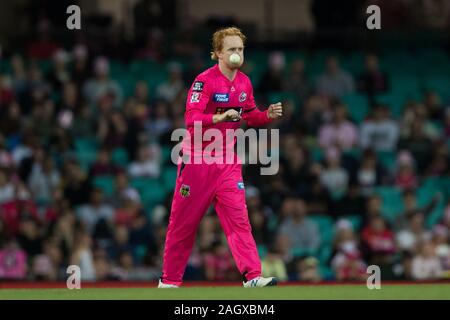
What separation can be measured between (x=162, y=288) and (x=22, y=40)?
1148cm

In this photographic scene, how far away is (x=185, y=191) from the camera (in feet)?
33.8

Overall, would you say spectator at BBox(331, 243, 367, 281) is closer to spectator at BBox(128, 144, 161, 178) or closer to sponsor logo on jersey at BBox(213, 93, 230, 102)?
spectator at BBox(128, 144, 161, 178)

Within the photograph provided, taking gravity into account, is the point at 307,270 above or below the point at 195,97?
below

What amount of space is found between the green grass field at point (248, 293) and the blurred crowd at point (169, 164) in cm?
453

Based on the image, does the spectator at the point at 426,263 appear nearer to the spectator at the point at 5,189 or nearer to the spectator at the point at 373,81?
the spectator at the point at 373,81

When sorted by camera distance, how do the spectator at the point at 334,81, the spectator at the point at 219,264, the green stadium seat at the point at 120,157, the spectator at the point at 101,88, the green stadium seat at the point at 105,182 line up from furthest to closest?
the spectator at the point at 334,81, the spectator at the point at 101,88, the green stadium seat at the point at 120,157, the green stadium seat at the point at 105,182, the spectator at the point at 219,264

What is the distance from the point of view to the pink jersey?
10.0 metres

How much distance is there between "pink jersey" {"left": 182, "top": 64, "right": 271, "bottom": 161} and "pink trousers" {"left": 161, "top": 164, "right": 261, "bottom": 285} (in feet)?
0.63

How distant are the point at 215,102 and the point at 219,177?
65 centimetres

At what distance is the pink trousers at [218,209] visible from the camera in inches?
401

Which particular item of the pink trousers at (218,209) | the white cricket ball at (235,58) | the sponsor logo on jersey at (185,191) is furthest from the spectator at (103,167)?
the white cricket ball at (235,58)

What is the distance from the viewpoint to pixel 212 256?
50.4ft

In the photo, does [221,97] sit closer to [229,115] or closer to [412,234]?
[229,115]

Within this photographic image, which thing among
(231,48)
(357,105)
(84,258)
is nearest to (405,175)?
(357,105)
